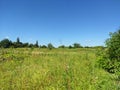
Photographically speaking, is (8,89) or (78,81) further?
(78,81)

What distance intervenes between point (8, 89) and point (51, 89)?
4.13 feet

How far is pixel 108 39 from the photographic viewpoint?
11500mm

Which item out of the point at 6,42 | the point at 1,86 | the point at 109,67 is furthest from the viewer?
the point at 6,42

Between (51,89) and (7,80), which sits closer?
(51,89)

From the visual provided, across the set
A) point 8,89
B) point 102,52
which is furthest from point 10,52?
point 8,89

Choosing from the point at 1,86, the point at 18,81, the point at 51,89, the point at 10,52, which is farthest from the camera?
the point at 10,52

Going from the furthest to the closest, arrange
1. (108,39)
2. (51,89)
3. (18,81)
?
(108,39), (18,81), (51,89)

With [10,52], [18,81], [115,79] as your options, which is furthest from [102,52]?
[10,52]

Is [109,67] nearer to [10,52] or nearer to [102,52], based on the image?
[102,52]

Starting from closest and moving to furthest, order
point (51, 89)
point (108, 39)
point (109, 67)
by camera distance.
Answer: point (51, 89) → point (109, 67) → point (108, 39)

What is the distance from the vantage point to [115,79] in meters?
6.84

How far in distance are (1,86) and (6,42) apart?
53219mm

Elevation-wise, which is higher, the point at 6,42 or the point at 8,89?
the point at 6,42

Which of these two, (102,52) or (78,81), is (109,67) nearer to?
(102,52)
